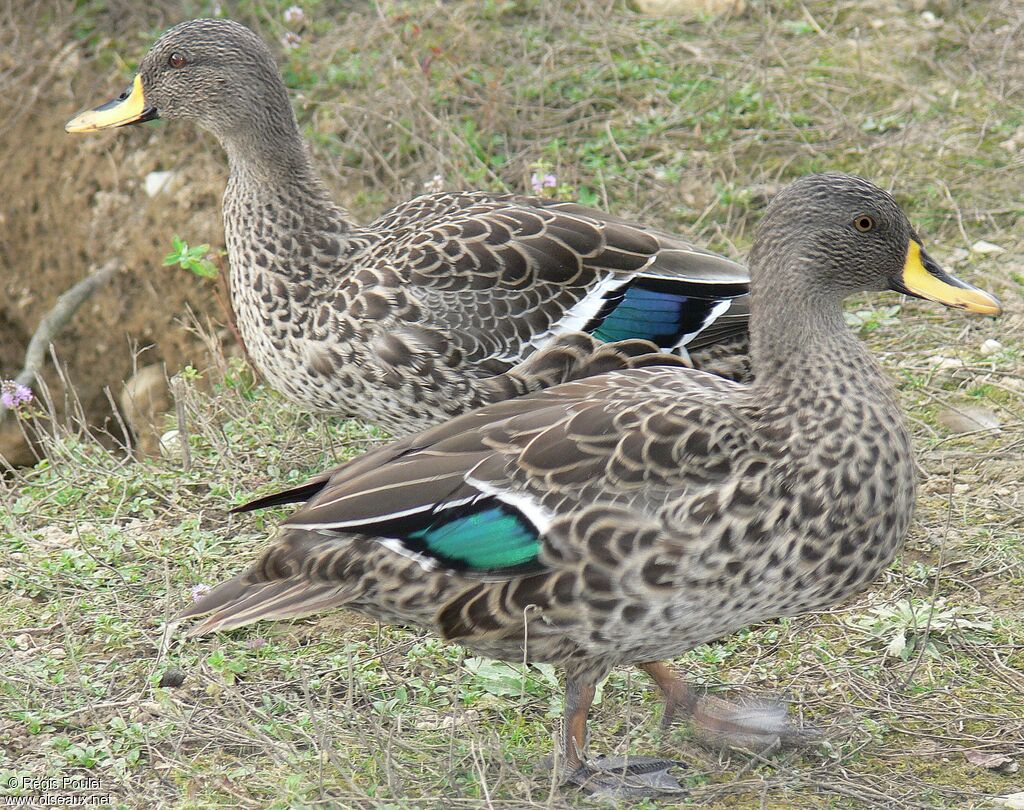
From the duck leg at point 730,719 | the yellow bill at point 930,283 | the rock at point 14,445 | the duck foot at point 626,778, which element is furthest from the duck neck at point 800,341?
the rock at point 14,445

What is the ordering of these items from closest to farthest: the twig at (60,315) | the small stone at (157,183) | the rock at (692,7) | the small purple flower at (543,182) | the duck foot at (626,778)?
the duck foot at (626,778) < the small purple flower at (543,182) < the twig at (60,315) < the small stone at (157,183) < the rock at (692,7)

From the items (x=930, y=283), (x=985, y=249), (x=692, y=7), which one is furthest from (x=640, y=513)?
(x=692, y=7)

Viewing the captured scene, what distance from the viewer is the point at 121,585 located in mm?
4238

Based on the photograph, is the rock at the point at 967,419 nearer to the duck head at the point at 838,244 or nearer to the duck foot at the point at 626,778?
the duck head at the point at 838,244

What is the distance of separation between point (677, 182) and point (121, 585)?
127 inches

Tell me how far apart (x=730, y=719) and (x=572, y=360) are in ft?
4.11

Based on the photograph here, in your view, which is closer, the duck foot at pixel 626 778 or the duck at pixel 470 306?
the duck foot at pixel 626 778

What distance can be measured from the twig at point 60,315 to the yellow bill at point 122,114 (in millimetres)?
1530

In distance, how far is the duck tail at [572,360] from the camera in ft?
13.8

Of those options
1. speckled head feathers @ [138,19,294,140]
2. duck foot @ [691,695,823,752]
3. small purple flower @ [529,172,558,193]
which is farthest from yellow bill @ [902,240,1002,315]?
speckled head feathers @ [138,19,294,140]

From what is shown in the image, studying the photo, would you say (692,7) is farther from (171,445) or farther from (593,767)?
(593,767)

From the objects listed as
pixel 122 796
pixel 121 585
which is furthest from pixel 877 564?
pixel 121 585

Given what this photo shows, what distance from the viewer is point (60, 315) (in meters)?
6.62

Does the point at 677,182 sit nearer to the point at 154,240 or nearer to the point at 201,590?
the point at 154,240
